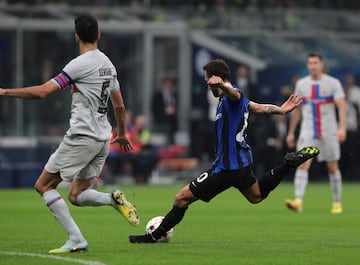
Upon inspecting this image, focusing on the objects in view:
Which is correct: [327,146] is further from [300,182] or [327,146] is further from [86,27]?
[86,27]

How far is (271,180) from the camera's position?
11.2 m

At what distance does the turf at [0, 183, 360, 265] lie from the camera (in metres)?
9.67

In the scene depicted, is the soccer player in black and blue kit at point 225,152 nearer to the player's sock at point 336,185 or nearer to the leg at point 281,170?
the leg at point 281,170

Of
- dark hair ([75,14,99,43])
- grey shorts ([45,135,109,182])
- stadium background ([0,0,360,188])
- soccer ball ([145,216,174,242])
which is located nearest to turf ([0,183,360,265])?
soccer ball ([145,216,174,242])

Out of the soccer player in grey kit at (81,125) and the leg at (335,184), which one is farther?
the leg at (335,184)

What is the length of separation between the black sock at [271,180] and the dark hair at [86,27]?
2557 millimetres

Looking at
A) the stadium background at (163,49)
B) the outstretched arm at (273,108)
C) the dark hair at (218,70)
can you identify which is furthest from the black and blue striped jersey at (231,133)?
the stadium background at (163,49)

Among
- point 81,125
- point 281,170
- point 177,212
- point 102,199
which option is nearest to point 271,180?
point 281,170

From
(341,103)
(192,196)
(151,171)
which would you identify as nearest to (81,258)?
(192,196)

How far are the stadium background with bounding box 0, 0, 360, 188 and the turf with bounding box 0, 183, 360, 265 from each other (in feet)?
27.1

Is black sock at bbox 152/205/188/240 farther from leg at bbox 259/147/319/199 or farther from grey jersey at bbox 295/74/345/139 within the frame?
grey jersey at bbox 295/74/345/139

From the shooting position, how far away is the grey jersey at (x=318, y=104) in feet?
54.2

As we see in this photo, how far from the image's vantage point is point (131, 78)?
2939 centimetres

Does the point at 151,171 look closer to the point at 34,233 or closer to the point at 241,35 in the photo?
the point at 241,35
